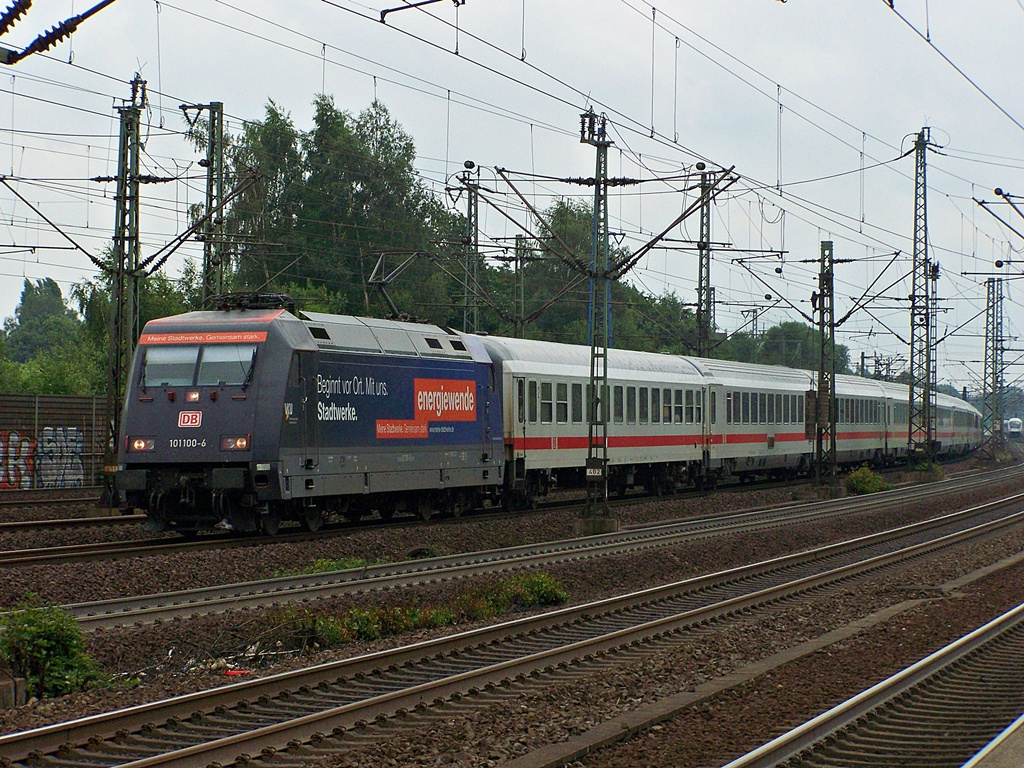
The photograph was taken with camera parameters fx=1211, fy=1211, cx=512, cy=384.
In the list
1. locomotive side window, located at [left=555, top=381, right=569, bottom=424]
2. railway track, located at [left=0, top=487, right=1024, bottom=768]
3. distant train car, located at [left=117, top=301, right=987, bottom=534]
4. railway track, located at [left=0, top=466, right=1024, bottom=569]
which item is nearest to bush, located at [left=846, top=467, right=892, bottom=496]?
distant train car, located at [left=117, top=301, right=987, bottom=534]

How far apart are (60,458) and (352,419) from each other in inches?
623

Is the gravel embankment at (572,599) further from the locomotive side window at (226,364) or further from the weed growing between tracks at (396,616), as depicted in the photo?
the locomotive side window at (226,364)

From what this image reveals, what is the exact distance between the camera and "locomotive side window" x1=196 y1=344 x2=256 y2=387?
18.9 meters

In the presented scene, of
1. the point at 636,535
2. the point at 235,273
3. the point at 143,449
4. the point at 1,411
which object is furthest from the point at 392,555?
Answer: the point at 235,273

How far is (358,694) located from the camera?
941cm

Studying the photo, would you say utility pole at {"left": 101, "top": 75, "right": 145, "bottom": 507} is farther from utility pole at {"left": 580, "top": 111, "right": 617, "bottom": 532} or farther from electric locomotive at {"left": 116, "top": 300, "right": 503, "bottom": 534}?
utility pole at {"left": 580, "top": 111, "right": 617, "bottom": 532}

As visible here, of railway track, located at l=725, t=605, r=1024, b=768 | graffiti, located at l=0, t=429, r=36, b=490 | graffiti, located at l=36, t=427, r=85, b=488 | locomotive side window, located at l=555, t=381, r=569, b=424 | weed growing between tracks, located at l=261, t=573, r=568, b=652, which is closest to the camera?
railway track, located at l=725, t=605, r=1024, b=768

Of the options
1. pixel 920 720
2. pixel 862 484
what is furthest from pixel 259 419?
pixel 862 484

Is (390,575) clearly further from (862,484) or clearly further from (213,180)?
(862,484)

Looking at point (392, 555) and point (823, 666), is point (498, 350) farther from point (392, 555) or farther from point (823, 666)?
point (823, 666)

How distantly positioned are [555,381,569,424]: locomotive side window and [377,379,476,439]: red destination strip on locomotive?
4.20 metres

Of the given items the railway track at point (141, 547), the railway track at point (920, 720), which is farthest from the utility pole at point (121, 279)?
the railway track at point (920, 720)

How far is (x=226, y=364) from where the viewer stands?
19062mm

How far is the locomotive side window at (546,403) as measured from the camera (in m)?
27.3
